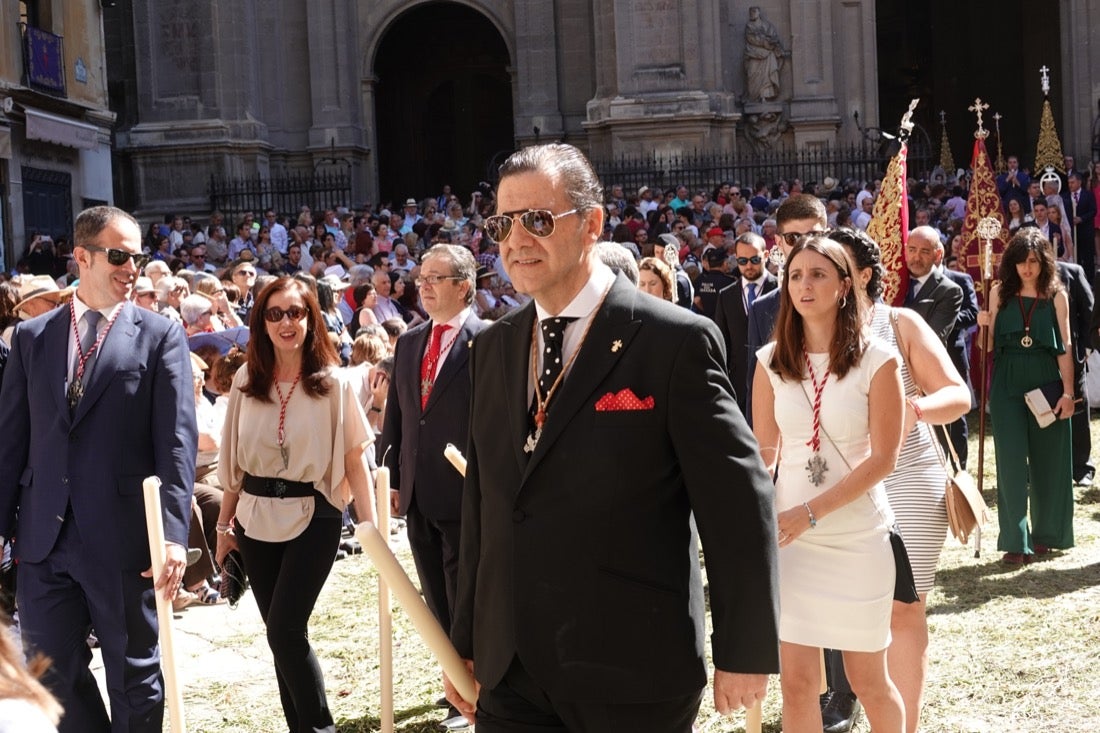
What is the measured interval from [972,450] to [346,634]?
719cm

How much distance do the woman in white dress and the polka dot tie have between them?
1.41 meters

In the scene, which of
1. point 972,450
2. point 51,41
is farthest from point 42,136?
point 972,450

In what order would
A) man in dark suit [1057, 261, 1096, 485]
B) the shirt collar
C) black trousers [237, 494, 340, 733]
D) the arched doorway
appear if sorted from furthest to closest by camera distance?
the arched doorway → man in dark suit [1057, 261, 1096, 485] → black trousers [237, 494, 340, 733] → the shirt collar

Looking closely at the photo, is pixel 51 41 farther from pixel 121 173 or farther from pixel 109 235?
pixel 109 235

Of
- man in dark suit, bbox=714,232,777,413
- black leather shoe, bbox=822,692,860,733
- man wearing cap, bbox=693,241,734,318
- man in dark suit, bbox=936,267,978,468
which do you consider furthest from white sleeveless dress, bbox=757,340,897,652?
man wearing cap, bbox=693,241,734,318

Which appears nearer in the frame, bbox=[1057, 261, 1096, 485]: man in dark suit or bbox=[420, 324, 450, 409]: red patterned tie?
bbox=[420, 324, 450, 409]: red patterned tie

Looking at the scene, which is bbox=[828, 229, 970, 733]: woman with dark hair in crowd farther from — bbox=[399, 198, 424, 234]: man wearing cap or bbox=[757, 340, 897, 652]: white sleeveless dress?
bbox=[399, 198, 424, 234]: man wearing cap

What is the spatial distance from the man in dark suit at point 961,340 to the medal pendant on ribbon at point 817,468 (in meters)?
4.58

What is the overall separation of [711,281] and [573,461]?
34.6 ft

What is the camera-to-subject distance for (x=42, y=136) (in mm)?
25391

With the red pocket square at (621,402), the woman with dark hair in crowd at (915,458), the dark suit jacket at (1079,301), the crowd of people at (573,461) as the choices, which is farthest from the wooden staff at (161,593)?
the dark suit jacket at (1079,301)

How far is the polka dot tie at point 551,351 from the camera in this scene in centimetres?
367

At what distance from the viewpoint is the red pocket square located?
11.6 ft

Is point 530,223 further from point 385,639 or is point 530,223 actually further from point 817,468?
point 385,639
